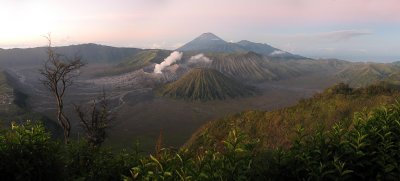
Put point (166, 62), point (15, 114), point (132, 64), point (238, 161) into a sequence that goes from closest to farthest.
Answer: point (238, 161) < point (15, 114) < point (166, 62) < point (132, 64)

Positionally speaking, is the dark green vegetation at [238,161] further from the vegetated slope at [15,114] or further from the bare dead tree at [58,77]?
the vegetated slope at [15,114]

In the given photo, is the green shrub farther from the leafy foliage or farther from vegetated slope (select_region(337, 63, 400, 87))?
vegetated slope (select_region(337, 63, 400, 87))

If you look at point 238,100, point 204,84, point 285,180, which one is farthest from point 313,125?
point 204,84

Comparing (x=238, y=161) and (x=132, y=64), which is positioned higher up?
(x=132, y=64)

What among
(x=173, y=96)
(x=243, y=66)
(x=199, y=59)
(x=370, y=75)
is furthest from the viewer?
(x=199, y=59)

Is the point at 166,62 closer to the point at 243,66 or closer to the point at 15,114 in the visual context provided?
the point at 243,66

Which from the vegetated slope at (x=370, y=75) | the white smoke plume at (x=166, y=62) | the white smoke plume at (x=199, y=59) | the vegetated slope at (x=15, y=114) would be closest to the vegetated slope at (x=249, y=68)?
the white smoke plume at (x=199, y=59)

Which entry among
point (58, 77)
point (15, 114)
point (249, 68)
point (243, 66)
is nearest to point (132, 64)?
point (243, 66)

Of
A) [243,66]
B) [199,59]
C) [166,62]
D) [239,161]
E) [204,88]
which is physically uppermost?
[199,59]

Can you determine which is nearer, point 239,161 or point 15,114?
point 239,161
